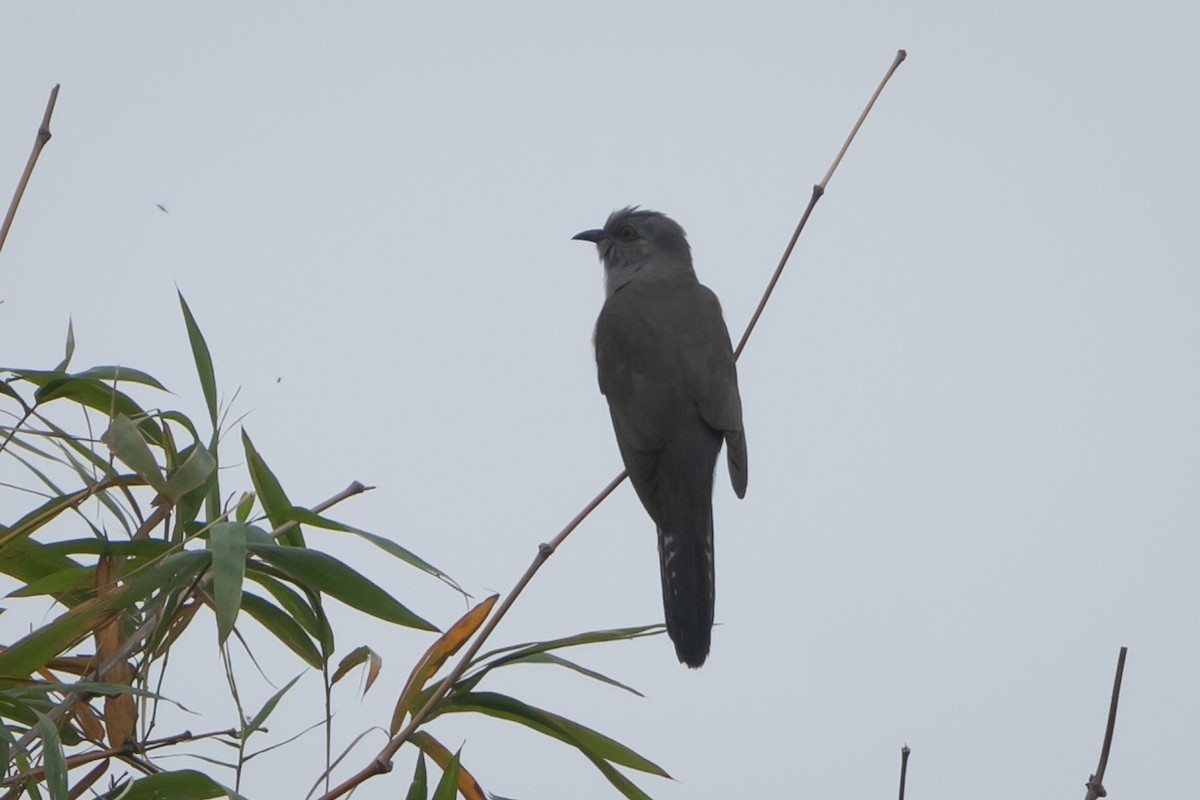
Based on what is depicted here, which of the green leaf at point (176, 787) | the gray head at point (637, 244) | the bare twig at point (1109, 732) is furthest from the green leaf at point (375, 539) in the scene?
the gray head at point (637, 244)

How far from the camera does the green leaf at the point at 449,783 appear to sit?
234 cm

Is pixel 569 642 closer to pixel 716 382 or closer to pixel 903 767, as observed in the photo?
pixel 903 767

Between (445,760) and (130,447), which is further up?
(130,447)

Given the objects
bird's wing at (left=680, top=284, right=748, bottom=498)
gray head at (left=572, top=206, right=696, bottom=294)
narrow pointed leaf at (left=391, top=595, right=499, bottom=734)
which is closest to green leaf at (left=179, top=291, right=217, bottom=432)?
narrow pointed leaf at (left=391, top=595, right=499, bottom=734)

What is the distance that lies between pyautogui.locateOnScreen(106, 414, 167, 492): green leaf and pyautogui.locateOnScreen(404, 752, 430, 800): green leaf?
2.54 feet

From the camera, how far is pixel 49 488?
8.41 feet

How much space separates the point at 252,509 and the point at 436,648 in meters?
0.65

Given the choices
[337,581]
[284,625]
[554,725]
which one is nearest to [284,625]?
[284,625]

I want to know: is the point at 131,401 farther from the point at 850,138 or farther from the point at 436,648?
the point at 850,138

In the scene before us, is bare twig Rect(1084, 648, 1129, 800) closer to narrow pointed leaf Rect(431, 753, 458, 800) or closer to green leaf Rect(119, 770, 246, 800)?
narrow pointed leaf Rect(431, 753, 458, 800)

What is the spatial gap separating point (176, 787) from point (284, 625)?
1.60 feet

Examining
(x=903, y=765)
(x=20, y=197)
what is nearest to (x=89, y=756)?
(x=20, y=197)

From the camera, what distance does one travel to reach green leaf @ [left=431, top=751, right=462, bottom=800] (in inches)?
92.1

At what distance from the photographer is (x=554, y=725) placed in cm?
257
